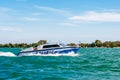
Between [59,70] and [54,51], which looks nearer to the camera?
[59,70]

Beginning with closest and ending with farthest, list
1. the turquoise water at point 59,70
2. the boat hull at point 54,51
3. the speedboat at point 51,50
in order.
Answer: the turquoise water at point 59,70 → the speedboat at point 51,50 → the boat hull at point 54,51

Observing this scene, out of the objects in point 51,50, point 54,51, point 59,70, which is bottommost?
point 59,70

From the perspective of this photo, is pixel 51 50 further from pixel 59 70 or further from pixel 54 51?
pixel 59 70

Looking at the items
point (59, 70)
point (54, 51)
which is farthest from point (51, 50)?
point (59, 70)

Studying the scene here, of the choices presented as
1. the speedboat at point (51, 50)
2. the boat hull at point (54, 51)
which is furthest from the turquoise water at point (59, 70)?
the boat hull at point (54, 51)

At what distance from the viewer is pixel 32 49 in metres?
70.4

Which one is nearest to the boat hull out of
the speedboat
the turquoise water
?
the speedboat

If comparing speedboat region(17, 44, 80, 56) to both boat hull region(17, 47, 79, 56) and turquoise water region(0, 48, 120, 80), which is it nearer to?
boat hull region(17, 47, 79, 56)

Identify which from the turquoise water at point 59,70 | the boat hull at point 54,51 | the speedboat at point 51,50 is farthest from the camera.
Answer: the boat hull at point 54,51

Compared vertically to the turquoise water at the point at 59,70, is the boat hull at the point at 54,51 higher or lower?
higher

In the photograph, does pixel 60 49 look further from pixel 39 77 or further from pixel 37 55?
pixel 39 77

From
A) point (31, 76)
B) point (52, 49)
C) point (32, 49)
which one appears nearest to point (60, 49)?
point (52, 49)

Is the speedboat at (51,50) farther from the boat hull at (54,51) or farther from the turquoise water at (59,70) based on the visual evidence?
the turquoise water at (59,70)

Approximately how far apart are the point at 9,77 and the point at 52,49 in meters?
38.7
